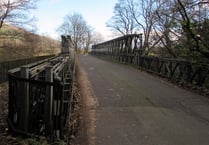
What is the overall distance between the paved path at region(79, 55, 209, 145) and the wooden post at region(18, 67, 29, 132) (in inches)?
53.6

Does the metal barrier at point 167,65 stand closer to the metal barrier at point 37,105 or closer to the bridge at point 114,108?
the bridge at point 114,108

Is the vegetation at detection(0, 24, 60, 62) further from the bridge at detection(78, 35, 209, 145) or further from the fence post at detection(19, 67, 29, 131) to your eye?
the fence post at detection(19, 67, 29, 131)

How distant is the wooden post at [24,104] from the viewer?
499cm

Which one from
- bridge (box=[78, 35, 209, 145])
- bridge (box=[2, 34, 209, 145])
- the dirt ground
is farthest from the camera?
bridge (box=[78, 35, 209, 145])

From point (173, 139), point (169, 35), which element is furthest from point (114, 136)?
point (169, 35)

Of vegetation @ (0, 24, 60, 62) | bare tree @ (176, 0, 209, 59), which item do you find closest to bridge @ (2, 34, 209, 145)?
bare tree @ (176, 0, 209, 59)

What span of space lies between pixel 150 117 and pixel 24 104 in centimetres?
343

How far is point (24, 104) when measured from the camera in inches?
197

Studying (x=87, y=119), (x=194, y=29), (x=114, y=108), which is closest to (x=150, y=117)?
(x=114, y=108)

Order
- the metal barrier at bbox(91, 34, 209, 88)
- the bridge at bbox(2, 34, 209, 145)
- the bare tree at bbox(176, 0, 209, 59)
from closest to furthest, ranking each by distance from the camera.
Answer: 1. the bridge at bbox(2, 34, 209, 145)
2. the metal barrier at bbox(91, 34, 209, 88)
3. the bare tree at bbox(176, 0, 209, 59)

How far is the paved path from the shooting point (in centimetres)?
564

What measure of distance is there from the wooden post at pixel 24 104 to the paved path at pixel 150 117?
4.47 ft

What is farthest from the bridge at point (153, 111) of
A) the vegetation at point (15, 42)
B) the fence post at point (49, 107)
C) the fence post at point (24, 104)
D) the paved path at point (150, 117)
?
the vegetation at point (15, 42)

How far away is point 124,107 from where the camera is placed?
836 cm
